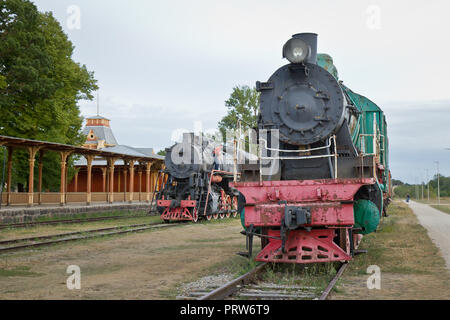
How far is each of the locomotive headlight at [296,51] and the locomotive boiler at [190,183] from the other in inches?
519

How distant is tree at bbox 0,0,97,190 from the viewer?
25.1 meters

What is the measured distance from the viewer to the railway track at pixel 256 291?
21.1 feet

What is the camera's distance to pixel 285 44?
9008mm

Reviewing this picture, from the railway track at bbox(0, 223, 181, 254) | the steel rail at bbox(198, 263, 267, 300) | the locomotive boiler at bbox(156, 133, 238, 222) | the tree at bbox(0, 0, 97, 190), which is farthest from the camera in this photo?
the tree at bbox(0, 0, 97, 190)

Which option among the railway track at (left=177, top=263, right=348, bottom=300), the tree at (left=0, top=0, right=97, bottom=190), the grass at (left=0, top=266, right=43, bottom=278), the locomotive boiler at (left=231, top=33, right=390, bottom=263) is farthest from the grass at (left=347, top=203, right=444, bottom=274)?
the tree at (left=0, top=0, right=97, bottom=190)

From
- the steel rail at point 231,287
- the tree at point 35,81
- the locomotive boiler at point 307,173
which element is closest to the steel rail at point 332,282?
the locomotive boiler at point 307,173

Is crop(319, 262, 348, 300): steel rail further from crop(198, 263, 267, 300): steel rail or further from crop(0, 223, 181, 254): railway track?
crop(0, 223, 181, 254): railway track

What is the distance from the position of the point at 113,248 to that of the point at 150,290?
18.4ft

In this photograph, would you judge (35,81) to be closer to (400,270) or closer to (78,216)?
(78,216)

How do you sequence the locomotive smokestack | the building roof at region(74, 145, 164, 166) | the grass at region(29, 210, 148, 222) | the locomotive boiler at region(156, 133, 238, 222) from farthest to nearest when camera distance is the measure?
the building roof at region(74, 145, 164, 166) → the grass at region(29, 210, 148, 222) → the locomotive boiler at region(156, 133, 238, 222) → the locomotive smokestack

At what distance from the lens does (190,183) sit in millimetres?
21656

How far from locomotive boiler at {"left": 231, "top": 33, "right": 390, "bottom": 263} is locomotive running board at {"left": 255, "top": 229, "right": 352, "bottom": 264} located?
0.02 meters

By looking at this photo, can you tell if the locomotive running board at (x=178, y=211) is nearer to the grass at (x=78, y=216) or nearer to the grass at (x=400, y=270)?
the grass at (x=78, y=216)
